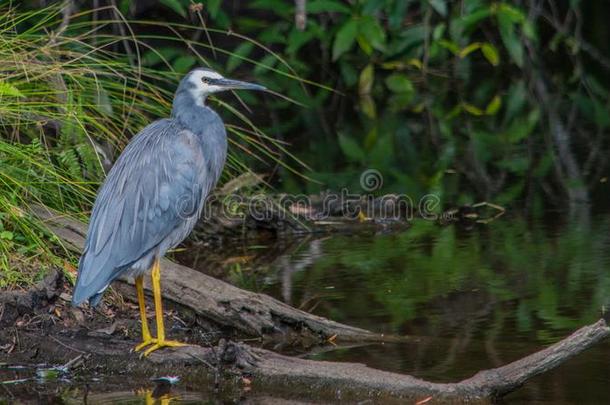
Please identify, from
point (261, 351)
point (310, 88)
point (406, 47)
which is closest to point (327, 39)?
point (406, 47)

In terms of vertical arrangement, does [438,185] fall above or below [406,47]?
below

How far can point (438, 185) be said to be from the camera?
9.54 m

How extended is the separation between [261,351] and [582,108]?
841 centimetres

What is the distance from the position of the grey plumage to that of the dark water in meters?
0.72

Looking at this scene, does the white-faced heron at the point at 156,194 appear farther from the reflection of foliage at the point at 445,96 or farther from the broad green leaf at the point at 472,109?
the broad green leaf at the point at 472,109

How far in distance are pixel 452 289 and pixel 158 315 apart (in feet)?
6.24

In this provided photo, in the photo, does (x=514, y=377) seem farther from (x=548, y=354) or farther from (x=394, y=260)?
(x=394, y=260)

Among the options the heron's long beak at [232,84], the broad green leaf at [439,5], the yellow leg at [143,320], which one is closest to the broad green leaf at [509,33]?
the broad green leaf at [439,5]

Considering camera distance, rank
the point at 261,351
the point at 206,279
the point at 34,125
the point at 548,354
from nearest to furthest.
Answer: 1. the point at 548,354
2. the point at 261,351
3. the point at 206,279
4. the point at 34,125

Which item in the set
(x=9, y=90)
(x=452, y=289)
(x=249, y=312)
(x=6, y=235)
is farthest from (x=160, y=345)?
(x=452, y=289)

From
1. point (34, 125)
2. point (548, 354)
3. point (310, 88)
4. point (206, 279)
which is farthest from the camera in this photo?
point (310, 88)

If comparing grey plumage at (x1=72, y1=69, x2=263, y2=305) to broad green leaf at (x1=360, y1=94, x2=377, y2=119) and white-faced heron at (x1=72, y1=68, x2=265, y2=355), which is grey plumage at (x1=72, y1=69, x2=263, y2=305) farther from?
broad green leaf at (x1=360, y1=94, x2=377, y2=119)

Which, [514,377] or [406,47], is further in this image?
[406,47]

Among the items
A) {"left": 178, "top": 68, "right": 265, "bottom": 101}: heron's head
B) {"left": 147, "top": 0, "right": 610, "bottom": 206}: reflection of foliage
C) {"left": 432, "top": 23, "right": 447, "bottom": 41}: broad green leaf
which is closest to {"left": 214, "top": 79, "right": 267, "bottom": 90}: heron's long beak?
{"left": 178, "top": 68, "right": 265, "bottom": 101}: heron's head
